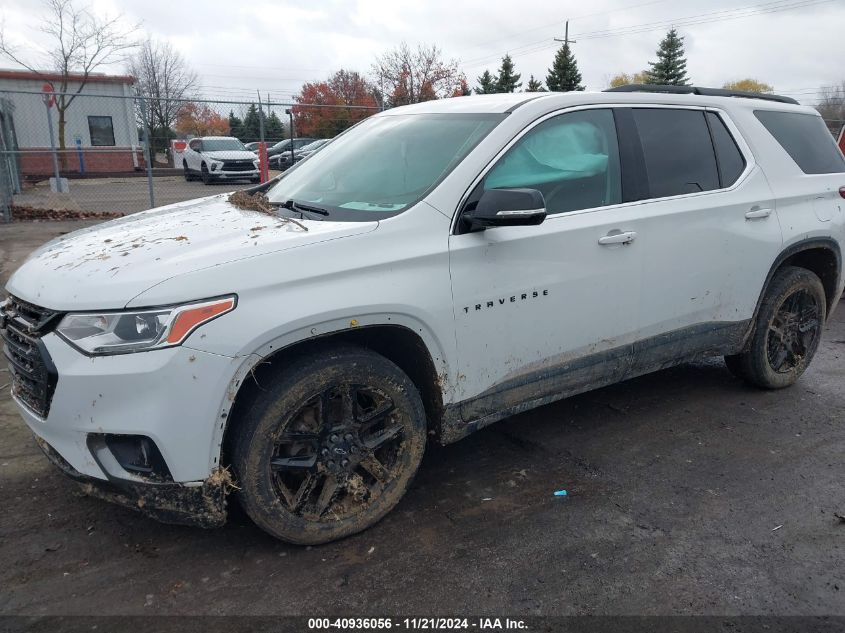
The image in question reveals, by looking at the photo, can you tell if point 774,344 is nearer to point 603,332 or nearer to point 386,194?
point 603,332

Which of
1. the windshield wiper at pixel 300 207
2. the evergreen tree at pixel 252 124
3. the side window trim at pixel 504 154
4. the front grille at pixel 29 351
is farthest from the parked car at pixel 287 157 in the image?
the front grille at pixel 29 351

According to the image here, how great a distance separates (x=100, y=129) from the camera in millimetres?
21609

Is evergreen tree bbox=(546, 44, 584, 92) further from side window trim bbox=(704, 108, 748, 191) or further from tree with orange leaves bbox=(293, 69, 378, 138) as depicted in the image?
side window trim bbox=(704, 108, 748, 191)

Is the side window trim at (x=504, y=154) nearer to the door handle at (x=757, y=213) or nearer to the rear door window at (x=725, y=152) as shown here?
the rear door window at (x=725, y=152)

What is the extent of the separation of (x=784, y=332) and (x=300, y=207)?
341cm

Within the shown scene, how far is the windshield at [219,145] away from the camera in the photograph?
18.7 m

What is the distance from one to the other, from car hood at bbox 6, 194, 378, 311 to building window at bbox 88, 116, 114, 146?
67.9 feet

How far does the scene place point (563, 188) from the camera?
137 inches

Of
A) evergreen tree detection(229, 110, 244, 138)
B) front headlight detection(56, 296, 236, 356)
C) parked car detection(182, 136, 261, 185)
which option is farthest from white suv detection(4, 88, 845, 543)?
parked car detection(182, 136, 261, 185)

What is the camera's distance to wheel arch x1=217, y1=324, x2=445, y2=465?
2641 mm

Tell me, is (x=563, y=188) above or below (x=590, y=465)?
above

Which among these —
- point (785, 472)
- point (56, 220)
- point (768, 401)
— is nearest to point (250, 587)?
point (785, 472)

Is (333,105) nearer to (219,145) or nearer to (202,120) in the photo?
(219,145)

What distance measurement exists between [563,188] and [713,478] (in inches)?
67.6
